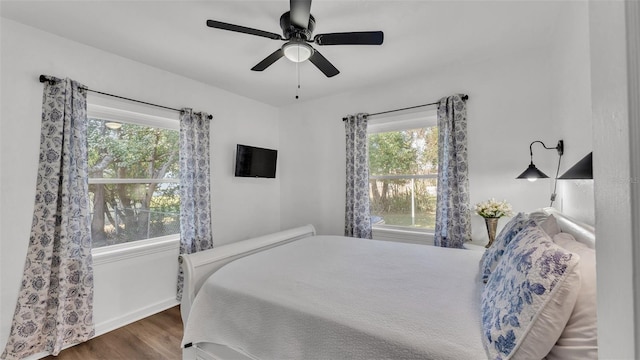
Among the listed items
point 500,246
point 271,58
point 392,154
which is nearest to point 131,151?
point 271,58

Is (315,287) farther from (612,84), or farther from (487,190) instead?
(487,190)

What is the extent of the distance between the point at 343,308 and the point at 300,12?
5.44 feet

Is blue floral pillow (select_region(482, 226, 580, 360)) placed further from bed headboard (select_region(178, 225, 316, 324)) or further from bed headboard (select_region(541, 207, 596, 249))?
bed headboard (select_region(178, 225, 316, 324))

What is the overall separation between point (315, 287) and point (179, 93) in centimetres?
276

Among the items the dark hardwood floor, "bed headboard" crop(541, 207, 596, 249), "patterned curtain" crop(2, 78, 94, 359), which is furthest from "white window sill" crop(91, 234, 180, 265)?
"bed headboard" crop(541, 207, 596, 249)

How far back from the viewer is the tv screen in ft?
11.6

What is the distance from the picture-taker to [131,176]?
2756 millimetres

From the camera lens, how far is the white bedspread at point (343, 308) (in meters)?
1.06

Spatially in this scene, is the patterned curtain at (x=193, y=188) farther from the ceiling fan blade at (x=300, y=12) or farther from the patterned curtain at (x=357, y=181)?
the ceiling fan blade at (x=300, y=12)

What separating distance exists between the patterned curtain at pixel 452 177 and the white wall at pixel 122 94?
98.2 inches

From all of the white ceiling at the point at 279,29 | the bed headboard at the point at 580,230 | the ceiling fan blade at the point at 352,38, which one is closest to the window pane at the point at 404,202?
the white ceiling at the point at 279,29

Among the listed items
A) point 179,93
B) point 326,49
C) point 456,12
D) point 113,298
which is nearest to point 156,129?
point 179,93

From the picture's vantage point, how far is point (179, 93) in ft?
9.94

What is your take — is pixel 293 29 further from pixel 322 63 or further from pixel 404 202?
pixel 404 202
